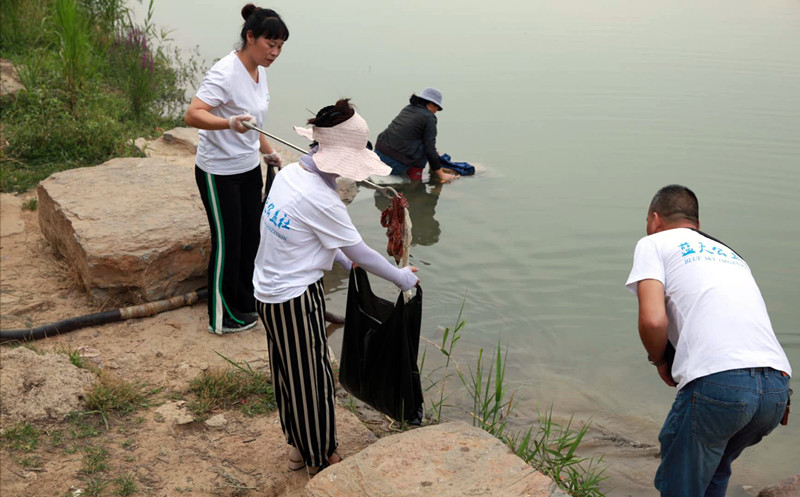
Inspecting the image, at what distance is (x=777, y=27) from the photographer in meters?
17.3

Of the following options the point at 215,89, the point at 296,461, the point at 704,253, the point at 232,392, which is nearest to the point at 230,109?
the point at 215,89

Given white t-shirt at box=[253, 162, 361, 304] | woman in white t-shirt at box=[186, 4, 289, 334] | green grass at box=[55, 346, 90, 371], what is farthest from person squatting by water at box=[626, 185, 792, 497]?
green grass at box=[55, 346, 90, 371]

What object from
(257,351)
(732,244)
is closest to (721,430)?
(257,351)

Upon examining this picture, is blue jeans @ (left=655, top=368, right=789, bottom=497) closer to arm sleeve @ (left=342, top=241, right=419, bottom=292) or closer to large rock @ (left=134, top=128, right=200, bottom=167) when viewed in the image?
arm sleeve @ (left=342, top=241, right=419, bottom=292)

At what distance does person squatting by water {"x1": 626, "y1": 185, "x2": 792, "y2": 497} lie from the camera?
288cm

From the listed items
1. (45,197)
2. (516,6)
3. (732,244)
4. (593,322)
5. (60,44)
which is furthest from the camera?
(516,6)

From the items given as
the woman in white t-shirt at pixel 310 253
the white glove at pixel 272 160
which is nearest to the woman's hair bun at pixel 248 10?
the white glove at pixel 272 160

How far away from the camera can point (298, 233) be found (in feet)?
10.0

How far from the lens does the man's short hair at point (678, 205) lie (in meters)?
3.29

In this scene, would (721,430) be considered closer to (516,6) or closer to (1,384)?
(1,384)

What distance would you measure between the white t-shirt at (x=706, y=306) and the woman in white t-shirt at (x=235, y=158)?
2.13 metres

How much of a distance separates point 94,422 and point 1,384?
20.5 inches

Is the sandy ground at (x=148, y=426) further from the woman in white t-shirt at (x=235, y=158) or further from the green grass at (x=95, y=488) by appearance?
the woman in white t-shirt at (x=235, y=158)

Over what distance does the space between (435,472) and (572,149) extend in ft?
26.8
